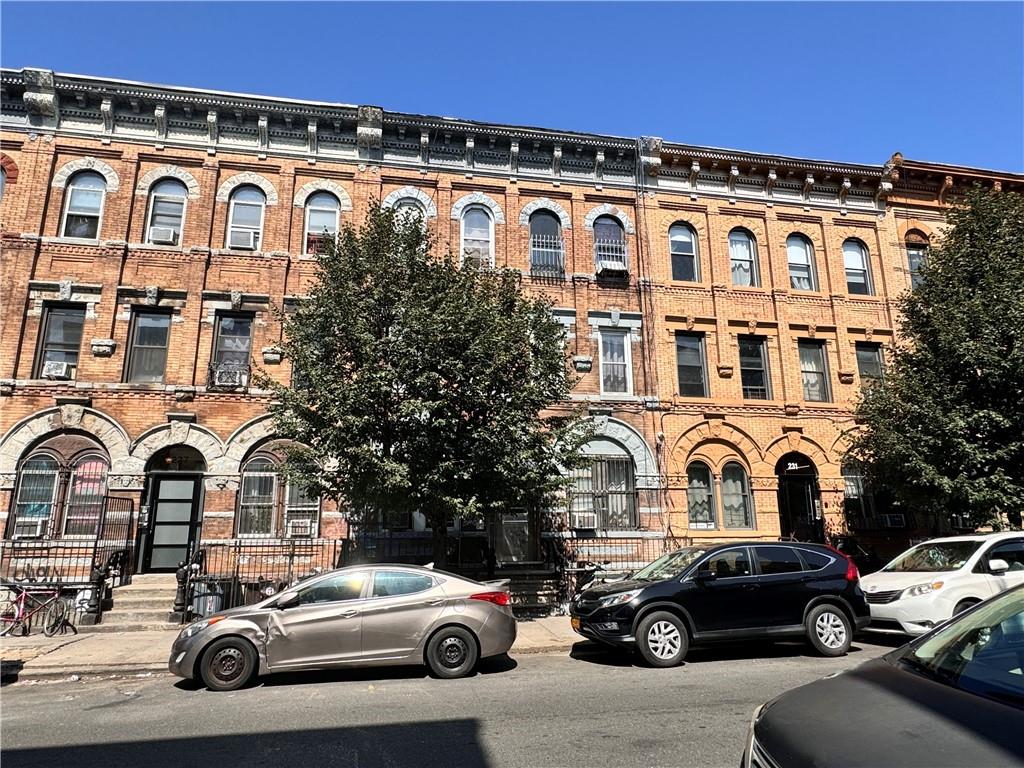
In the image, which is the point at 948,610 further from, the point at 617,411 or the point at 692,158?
the point at 692,158

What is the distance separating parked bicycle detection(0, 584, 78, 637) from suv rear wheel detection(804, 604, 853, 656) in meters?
12.6

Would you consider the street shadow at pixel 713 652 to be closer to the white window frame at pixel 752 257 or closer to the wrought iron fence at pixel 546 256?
the wrought iron fence at pixel 546 256

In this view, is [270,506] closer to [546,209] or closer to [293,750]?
[293,750]

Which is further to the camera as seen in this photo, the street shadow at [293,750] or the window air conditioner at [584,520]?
the window air conditioner at [584,520]

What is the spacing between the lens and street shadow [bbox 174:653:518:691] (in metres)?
7.79

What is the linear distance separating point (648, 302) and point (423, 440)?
875 cm

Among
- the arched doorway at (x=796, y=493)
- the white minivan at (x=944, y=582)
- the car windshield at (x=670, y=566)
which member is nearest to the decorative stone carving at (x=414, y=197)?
the car windshield at (x=670, y=566)

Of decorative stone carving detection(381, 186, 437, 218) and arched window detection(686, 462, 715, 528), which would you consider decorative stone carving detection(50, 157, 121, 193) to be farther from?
arched window detection(686, 462, 715, 528)

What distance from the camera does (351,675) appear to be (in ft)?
26.8

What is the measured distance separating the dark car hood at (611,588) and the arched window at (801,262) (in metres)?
12.7

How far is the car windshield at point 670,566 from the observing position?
899 cm

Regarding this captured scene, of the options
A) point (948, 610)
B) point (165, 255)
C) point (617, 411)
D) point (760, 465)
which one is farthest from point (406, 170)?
point (948, 610)

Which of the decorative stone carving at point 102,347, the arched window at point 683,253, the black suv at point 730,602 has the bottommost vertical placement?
the black suv at point 730,602

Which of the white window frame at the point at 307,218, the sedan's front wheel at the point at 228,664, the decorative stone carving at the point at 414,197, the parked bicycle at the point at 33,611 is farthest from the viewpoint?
the decorative stone carving at the point at 414,197
